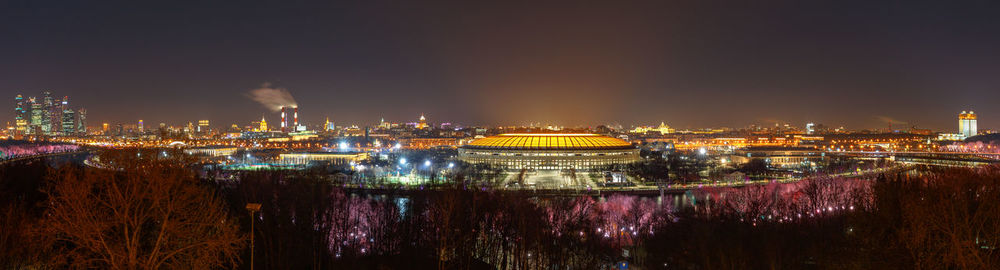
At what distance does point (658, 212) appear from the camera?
96.0ft

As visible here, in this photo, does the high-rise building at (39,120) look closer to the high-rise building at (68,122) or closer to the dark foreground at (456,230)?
the high-rise building at (68,122)

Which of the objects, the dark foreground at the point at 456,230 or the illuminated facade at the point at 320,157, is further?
the illuminated facade at the point at 320,157

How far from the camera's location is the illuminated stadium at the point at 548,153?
61438 mm

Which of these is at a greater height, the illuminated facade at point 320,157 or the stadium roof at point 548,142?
the stadium roof at point 548,142

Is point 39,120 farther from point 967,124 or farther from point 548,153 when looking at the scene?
point 967,124

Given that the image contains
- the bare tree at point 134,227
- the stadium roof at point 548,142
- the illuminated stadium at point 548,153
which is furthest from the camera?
the stadium roof at point 548,142

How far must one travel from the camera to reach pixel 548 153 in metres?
61.6

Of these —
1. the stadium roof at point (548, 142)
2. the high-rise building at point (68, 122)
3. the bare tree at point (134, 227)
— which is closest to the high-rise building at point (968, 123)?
the stadium roof at point (548, 142)

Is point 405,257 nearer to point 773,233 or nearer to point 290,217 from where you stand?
point 290,217

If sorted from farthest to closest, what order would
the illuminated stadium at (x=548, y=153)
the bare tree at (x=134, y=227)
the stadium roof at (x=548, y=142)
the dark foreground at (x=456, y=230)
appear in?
the stadium roof at (x=548, y=142), the illuminated stadium at (x=548, y=153), the dark foreground at (x=456, y=230), the bare tree at (x=134, y=227)

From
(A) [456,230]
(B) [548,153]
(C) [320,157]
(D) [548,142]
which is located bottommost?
(A) [456,230]

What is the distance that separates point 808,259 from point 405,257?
13.7 metres

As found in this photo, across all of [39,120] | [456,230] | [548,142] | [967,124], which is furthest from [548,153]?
[39,120]

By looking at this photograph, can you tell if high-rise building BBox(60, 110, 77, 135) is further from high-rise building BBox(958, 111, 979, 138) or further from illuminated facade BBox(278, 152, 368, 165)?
high-rise building BBox(958, 111, 979, 138)
